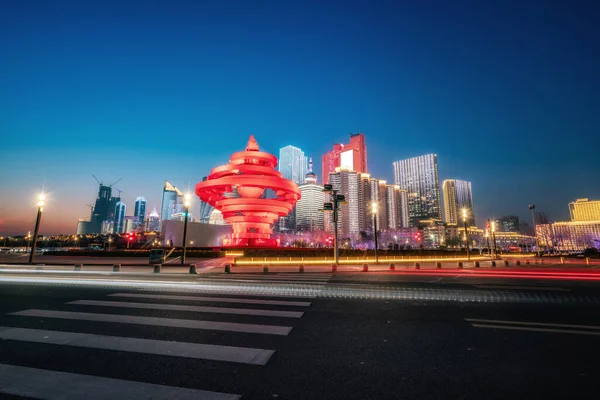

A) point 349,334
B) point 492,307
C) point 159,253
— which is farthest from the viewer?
point 159,253

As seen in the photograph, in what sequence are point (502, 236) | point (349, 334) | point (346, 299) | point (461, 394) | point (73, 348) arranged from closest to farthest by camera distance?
point (461, 394), point (73, 348), point (349, 334), point (346, 299), point (502, 236)

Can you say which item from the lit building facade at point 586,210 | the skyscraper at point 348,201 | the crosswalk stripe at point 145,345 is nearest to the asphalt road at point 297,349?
the crosswalk stripe at point 145,345

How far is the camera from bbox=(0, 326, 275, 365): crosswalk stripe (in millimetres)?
4547

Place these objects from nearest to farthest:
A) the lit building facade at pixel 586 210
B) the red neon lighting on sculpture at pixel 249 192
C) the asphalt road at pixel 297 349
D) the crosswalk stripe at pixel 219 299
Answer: the asphalt road at pixel 297 349 < the crosswalk stripe at pixel 219 299 < the red neon lighting on sculpture at pixel 249 192 < the lit building facade at pixel 586 210

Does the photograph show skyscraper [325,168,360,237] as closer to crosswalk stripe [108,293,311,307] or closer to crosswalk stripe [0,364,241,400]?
crosswalk stripe [108,293,311,307]

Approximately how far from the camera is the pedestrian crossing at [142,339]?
3521 millimetres

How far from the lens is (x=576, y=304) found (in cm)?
909

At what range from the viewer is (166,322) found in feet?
21.8

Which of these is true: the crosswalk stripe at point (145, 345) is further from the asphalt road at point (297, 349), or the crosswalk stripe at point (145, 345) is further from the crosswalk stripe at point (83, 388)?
the crosswalk stripe at point (83, 388)

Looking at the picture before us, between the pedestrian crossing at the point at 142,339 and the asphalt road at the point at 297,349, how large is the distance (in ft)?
0.08

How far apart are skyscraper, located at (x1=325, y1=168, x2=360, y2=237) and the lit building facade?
453 feet

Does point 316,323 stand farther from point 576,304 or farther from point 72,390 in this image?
point 576,304

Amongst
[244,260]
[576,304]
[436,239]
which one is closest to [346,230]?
[436,239]

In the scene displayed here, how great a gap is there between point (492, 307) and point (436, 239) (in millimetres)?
178881
